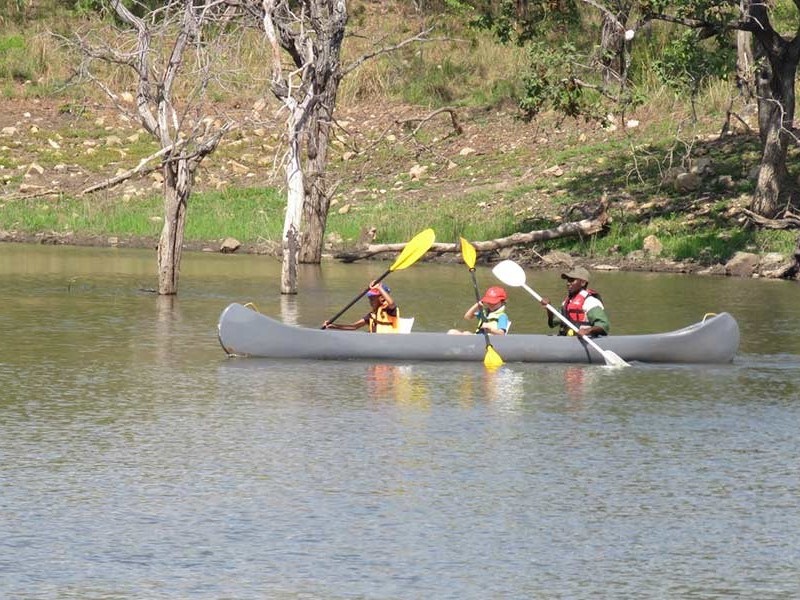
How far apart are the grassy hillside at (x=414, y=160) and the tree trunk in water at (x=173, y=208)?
4.63 metres

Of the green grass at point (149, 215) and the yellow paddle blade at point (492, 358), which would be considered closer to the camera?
the yellow paddle blade at point (492, 358)

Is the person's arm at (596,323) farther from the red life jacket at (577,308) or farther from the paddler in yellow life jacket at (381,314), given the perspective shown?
the paddler in yellow life jacket at (381,314)

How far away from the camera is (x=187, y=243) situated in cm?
3450

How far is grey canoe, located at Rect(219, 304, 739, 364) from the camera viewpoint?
19.3 metres

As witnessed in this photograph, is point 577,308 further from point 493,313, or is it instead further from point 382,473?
point 382,473

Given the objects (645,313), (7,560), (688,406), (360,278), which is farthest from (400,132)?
(7,560)

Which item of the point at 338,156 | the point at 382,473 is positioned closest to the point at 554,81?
the point at 338,156

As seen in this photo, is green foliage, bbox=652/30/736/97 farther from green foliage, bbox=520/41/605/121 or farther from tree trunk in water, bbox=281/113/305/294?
tree trunk in water, bbox=281/113/305/294

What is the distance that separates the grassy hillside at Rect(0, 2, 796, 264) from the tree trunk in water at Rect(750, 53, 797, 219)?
0.68 metres

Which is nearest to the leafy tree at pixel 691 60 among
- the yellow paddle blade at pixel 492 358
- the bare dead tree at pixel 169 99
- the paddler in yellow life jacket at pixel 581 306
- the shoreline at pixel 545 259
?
the shoreline at pixel 545 259

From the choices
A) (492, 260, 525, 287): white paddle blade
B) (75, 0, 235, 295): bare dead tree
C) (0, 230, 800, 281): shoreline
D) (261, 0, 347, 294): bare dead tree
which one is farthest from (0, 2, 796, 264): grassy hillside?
(492, 260, 525, 287): white paddle blade

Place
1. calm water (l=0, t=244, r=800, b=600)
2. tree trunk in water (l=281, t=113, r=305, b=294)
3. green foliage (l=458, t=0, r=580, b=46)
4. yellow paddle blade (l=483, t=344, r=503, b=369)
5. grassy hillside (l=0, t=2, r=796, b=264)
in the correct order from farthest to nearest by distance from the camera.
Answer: grassy hillside (l=0, t=2, r=796, b=264), green foliage (l=458, t=0, r=580, b=46), tree trunk in water (l=281, t=113, r=305, b=294), yellow paddle blade (l=483, t=344, r=503, b=369), calm water (l=0, t=244, r=800, b=600)

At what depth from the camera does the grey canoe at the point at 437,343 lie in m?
19.3

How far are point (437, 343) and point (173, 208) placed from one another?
21.1 ft
